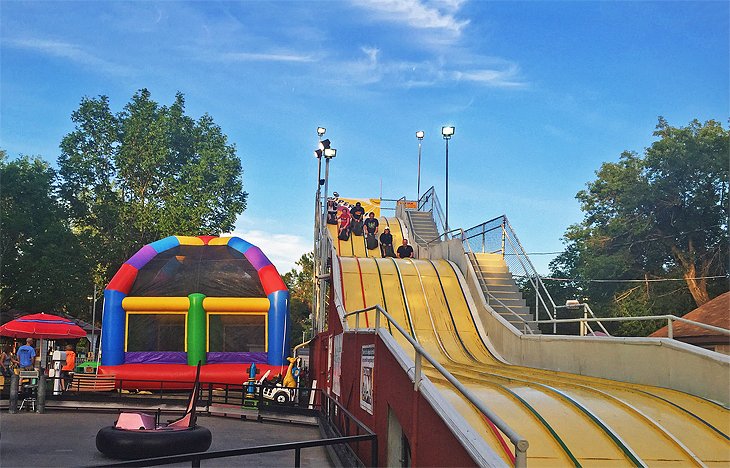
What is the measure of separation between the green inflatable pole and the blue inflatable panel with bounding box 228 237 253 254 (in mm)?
2760

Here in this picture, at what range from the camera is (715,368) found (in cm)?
855

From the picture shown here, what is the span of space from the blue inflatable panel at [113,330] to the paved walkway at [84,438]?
4.36 metres

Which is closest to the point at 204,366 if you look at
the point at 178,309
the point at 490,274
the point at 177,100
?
the point at 178,309

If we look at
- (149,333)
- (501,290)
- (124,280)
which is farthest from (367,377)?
(124,280)

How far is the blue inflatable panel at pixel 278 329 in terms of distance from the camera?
24109 millimetres

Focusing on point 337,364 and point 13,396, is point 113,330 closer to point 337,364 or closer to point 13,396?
point 13,396

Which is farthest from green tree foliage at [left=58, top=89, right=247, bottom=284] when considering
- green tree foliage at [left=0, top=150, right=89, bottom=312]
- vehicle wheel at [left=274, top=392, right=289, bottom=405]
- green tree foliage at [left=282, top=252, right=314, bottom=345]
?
vehicle wheel at [left=274, top=392, right=289, bottom=405]

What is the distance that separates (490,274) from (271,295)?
8.11 meters

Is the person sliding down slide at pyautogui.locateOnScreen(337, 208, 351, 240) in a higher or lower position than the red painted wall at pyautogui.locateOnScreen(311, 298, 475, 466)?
higher

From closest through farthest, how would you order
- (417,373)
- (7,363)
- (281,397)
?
1. (417,373)
2. (281,397)
3. (7,363)

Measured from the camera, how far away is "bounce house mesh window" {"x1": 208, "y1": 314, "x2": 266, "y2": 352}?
80.0 feet

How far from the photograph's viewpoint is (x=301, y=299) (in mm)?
65688

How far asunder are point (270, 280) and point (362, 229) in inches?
304

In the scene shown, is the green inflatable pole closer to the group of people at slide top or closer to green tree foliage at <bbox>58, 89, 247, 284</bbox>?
the group of people at slide top
